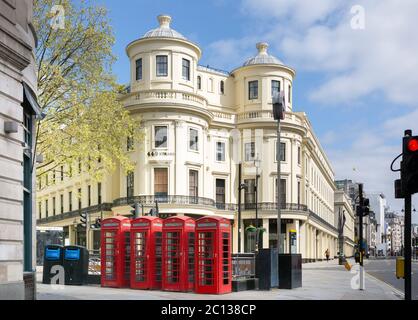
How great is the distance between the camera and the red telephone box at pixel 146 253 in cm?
2184

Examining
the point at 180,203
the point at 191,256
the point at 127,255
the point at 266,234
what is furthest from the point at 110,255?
the point at 266,234

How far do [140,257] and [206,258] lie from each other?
2.87 m

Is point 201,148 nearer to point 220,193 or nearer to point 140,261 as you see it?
point 220,193

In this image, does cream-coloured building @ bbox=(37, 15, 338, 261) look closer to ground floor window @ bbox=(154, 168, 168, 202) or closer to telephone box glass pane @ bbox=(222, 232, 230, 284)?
ground floor window @ bbox=(154, 168, 168, 202)

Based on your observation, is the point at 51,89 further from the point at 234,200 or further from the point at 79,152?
the point at 234,200

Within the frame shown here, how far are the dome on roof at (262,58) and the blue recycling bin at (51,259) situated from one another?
A: 37.9 metres

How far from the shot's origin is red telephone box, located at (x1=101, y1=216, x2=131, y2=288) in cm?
2253

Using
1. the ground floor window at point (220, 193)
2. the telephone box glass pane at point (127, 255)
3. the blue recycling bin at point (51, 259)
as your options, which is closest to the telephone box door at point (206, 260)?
the telephone box glass pane at point (127, 255)

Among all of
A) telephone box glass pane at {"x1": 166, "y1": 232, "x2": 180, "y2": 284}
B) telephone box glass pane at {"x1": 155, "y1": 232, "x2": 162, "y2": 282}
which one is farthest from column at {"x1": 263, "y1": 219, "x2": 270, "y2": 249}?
telephone box glass pane at {"x1": 166, "y1": 232, "x2": 180, "y2": 284}

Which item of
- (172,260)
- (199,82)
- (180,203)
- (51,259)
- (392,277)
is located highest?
(199,82)

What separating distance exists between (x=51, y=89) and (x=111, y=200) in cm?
2947

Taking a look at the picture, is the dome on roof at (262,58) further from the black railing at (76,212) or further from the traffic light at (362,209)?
the traffic light at (362,209)

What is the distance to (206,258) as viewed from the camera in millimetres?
20359

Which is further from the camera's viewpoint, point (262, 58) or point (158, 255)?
point (262, 58)
